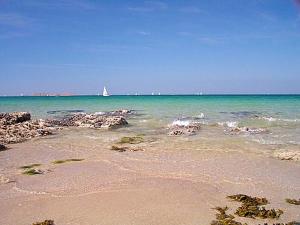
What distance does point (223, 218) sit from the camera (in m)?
8.22

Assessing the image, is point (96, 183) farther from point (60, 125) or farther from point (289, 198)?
point (60, 125)

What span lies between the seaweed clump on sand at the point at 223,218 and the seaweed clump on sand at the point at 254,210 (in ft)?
0.91

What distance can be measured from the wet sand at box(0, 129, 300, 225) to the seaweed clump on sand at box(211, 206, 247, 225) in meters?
0.17

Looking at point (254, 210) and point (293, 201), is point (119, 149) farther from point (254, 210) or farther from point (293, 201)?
point (254, 210)

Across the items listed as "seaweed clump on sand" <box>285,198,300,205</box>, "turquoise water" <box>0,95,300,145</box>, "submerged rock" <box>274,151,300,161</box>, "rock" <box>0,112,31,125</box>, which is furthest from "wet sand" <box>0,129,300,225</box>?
"rock" <box>0,112,31,125</box>

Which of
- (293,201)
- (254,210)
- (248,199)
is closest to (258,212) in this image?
(254,210)

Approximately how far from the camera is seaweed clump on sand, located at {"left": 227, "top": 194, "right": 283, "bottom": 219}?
831 cm

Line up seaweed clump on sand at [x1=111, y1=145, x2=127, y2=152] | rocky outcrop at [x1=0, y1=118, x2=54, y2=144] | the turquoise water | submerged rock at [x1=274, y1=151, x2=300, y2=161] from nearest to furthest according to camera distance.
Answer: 1. submerged rock at [x1=274, y1=151, x2=300, y2=161]
2. seaweed clump on sand at [x1=111, y1=145, x2=127, y2=152]
3. rocky outcrop at [x1=0, y1=118, x2=54, y2=144]
4. the turquoise water

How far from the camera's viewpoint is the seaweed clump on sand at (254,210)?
8.31 meters

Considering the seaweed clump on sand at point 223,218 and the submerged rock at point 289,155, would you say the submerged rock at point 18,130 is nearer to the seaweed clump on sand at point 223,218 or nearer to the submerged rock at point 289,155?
the submerged rock at point 289,155

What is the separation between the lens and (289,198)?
9602mm

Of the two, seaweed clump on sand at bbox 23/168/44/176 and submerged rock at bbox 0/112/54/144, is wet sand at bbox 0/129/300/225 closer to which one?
seaweed clump on sand at bbox 23/168/44/176

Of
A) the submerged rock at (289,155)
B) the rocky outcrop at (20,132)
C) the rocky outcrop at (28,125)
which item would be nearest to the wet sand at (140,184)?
the submerged rock at (289,155)

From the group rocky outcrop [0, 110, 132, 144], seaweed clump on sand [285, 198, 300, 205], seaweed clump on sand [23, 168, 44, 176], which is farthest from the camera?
rocky outcrop [0, 110, 132, 144]
